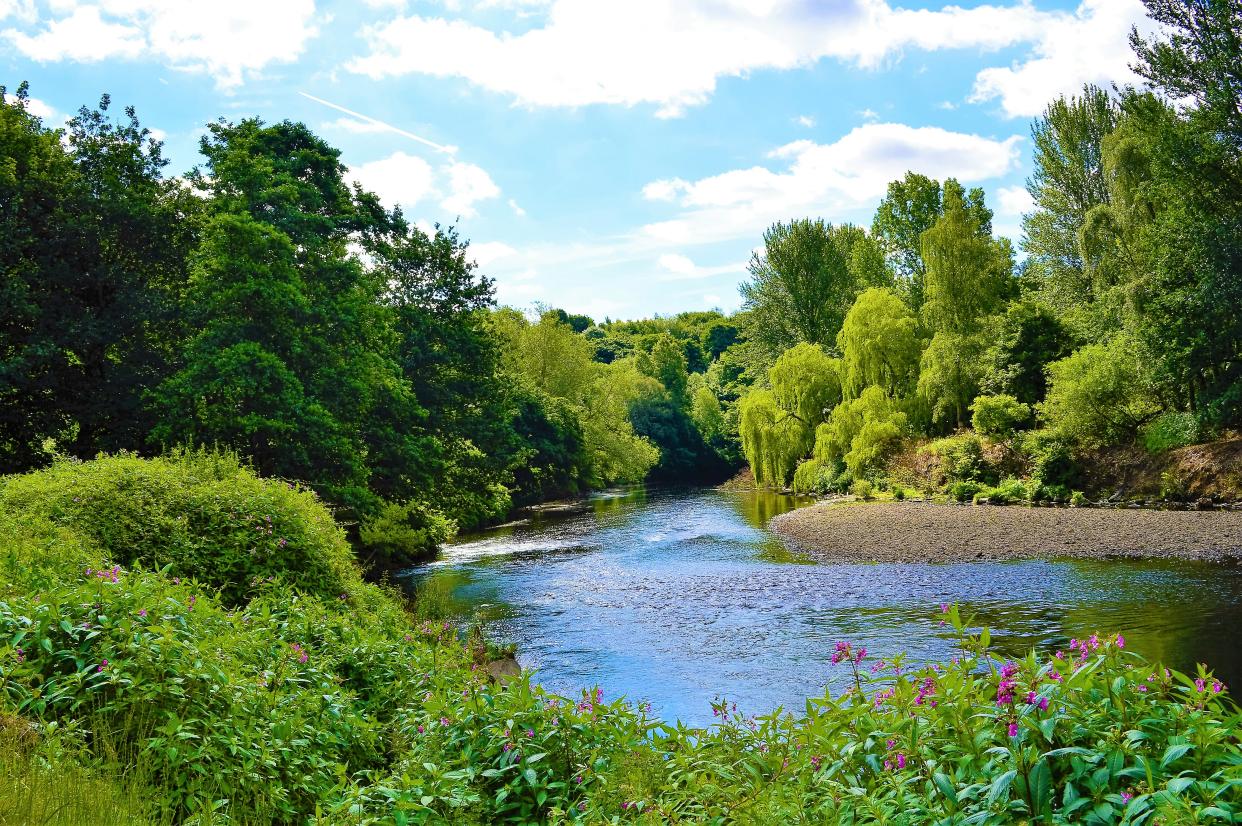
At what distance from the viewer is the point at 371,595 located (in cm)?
1153

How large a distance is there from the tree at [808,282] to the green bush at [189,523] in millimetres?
48573

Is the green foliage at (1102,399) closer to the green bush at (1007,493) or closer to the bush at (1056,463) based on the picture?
the bush at (1056,463)

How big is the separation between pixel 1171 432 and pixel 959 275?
14320 millimetres

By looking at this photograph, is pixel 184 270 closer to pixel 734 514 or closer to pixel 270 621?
pixel 270 621

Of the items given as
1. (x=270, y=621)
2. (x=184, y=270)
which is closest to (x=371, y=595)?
(x=270, y=621)

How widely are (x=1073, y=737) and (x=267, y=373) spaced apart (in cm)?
1813

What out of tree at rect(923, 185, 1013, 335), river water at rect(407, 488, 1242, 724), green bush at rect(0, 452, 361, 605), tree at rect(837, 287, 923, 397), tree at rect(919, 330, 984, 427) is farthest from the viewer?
tree at rect(923, 185, 1013, 335)

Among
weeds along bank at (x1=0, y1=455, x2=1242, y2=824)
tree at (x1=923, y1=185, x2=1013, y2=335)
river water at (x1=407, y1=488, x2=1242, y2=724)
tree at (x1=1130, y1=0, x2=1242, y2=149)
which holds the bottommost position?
river water at (x1=407, y1=488, x2=1242, y2=724)

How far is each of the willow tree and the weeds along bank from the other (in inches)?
1482

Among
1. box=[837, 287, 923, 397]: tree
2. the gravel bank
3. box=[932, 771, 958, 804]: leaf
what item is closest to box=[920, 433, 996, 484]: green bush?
the gravel bank

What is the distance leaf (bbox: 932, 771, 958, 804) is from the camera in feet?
9.57

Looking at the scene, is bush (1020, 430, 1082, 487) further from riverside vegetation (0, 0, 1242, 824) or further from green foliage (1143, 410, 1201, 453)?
green foliage (1143, 410, 1201, 453)

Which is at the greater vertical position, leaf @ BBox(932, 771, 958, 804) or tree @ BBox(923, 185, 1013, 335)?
tree @ BBox(923, 185, 1013, 335)

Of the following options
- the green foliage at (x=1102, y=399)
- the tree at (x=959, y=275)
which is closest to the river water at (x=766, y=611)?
the green foliage at (x=1102, y=399)
